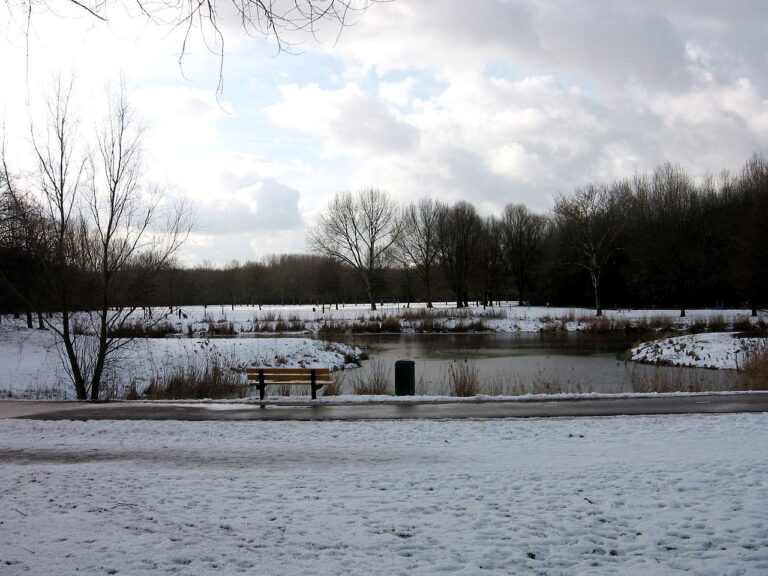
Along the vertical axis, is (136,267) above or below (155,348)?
above

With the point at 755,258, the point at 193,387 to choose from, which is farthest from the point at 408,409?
the point at 755,258

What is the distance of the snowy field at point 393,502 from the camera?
470 centimetres

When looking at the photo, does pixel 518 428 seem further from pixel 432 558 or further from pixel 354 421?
pixel 432 558

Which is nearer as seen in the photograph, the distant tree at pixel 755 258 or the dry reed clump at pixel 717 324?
the distant tree at pixel 755 258

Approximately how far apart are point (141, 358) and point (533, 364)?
16.1 metres

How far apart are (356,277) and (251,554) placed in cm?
8284

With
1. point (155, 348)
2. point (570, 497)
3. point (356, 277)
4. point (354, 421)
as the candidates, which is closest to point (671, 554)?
point (570, 497)

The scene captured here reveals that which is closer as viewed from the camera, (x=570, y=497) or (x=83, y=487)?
(x=570, y=497)

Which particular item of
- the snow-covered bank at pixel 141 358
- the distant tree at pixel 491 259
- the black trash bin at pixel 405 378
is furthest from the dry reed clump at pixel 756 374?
the distant tree at pixel 491 259

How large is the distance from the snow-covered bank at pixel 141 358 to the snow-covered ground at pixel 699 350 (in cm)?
1409

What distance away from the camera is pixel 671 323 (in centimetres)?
3941

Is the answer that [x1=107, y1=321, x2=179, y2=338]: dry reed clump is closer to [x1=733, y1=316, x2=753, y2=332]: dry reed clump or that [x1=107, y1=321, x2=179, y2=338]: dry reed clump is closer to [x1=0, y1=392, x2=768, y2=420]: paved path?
[x1=0, y1=392, x2=768, y2=420]: paved path

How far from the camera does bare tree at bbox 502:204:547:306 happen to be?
261 ft

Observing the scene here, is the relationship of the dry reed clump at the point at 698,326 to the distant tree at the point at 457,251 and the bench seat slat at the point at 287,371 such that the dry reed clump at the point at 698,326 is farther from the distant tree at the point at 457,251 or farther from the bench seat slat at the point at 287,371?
the distant tree at the point at 457,251
